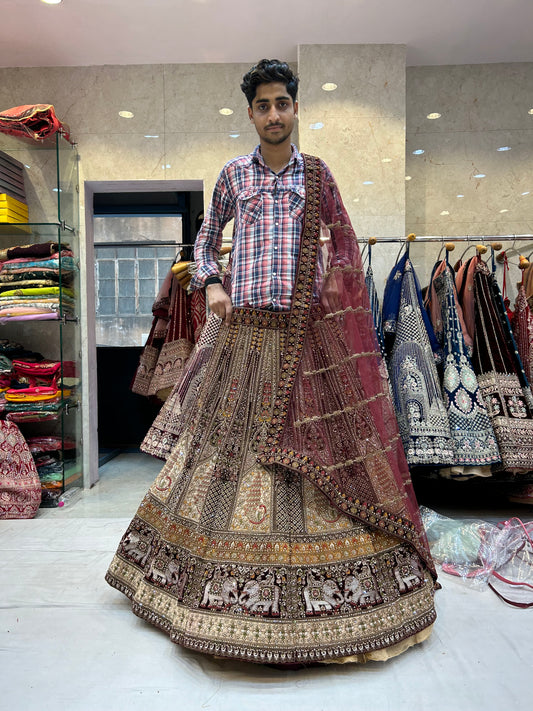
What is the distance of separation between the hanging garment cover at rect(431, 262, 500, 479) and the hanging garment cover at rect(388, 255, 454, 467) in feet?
0.19

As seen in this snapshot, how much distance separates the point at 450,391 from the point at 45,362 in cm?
246

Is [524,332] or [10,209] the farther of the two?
[10,209]

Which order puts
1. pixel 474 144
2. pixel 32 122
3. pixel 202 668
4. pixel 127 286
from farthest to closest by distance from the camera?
pixel 127 286 → pixel 474 144 → pixel 32 122 → pixel 202 668

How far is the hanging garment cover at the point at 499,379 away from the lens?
253 cm

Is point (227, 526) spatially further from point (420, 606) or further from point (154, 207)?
point (154, 207)

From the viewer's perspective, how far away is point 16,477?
9.94 feet

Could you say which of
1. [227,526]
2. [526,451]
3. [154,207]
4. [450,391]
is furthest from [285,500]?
[154,207]

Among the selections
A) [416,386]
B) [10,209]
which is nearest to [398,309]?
[416,386]

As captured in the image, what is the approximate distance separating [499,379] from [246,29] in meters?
2.44

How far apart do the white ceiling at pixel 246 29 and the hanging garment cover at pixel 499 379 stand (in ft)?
4.76

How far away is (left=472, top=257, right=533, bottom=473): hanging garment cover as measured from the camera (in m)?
2.53

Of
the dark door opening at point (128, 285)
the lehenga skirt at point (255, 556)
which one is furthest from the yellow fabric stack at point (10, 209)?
the lehenga skirt at point (255, 556)

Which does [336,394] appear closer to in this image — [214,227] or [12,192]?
[214,227]

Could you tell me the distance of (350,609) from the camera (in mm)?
1416
